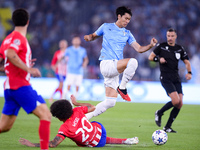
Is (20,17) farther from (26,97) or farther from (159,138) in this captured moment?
(159,138)

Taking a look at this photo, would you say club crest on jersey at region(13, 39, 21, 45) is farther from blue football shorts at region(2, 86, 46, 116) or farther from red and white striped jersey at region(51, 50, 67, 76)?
red and white striped jersey at region(51, 50, 67, 76)

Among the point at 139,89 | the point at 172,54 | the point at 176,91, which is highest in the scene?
the point at 172,54

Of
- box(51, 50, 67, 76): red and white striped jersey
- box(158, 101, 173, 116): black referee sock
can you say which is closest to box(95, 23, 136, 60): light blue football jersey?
box(158, 101, 173, 116): black referee sock

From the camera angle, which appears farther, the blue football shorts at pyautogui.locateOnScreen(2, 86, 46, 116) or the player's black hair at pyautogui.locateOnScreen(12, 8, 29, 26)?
the player's black hair at pyautogui.locateOnScreen(12, 8, 29, 26)

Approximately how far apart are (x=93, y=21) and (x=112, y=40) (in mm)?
17040

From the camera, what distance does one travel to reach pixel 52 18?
24.9 metres

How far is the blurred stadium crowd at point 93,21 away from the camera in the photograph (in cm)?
2283

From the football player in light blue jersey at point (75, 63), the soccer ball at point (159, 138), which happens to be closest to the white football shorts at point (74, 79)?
the football player in light blue jersey at point (75, 63)

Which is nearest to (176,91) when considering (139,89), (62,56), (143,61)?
(62,56)

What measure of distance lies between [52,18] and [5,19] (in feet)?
10.7

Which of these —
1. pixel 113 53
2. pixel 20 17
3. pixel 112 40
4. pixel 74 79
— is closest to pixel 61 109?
pixel 20 17

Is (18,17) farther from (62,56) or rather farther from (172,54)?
(62,56)

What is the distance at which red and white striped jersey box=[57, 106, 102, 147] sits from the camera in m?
5.65

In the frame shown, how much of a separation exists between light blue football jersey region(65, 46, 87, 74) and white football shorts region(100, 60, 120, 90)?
8051mm
